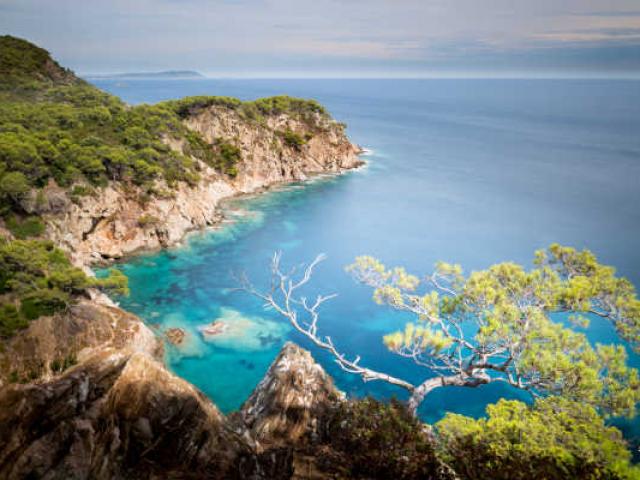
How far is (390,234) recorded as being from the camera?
47031 millimetres

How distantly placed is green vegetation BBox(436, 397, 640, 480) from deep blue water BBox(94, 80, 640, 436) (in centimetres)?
1057

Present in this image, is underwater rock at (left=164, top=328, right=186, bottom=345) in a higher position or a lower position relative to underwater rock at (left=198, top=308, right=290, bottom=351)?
higher

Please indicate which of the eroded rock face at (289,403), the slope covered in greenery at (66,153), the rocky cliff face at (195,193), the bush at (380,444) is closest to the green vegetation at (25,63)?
the slope covered in greenery at (66,153)

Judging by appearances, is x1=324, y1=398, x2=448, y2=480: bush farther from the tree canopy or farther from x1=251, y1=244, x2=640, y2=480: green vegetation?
the tree canopy

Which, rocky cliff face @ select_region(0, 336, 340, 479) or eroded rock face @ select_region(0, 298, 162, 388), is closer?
rocky cliff face @ select_region(0, 336, 340, 479)

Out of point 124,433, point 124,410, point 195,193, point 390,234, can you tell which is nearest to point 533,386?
point 124,433

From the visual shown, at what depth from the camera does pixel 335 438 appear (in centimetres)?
1122

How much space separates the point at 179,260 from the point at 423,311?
84.6ft

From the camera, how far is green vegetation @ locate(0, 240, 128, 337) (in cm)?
1820

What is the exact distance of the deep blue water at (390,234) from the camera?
79.0ft

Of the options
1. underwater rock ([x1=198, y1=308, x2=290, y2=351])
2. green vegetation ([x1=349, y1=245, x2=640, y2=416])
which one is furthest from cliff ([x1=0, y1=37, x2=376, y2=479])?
green vegetation ([x1=349, y1=245, x2=640, y2=416])

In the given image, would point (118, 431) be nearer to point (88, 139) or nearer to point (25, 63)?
point (88, 139)

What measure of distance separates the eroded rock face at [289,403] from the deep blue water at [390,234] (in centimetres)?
742

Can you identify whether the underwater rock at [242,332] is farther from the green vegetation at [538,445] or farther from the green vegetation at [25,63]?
the green vegetation at [25,63]
